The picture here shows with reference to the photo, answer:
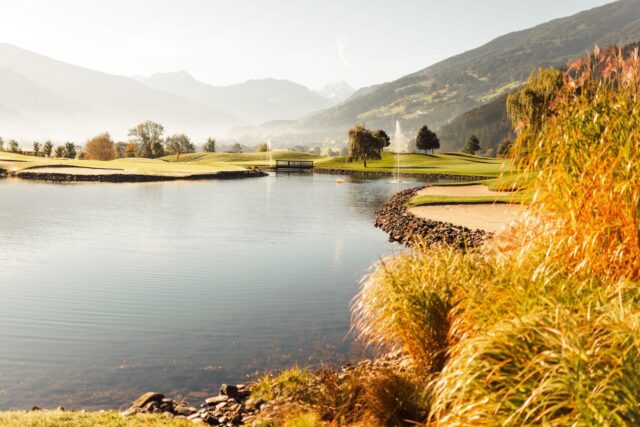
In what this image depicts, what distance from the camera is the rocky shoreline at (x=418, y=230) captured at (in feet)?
79.4

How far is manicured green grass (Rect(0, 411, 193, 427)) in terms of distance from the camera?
25.4 ft

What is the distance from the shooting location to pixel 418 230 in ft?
91.9

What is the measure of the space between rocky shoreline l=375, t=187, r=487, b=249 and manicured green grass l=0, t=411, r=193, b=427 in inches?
543

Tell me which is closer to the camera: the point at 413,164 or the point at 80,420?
the point at 80,420

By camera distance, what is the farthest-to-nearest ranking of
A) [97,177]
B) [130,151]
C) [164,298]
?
[130,151] → [97,177] → [164,298]

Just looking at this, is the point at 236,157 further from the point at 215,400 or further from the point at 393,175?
the point at 215,400

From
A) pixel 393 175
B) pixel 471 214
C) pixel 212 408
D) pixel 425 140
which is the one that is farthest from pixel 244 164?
pixel 212 408

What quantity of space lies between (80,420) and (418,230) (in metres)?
22.0

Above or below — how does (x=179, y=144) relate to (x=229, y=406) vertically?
above

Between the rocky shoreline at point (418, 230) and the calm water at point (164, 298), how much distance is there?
1.33m

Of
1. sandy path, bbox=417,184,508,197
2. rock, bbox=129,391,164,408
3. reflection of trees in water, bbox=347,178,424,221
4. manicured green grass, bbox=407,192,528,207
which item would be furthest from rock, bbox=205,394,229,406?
sandy path, bbox=417,184,508,197

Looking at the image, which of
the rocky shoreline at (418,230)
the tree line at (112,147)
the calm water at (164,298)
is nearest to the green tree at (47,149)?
the tree line at (112,147)

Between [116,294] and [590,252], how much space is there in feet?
47.7

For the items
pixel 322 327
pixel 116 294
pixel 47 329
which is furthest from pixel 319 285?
pixel 47 329
